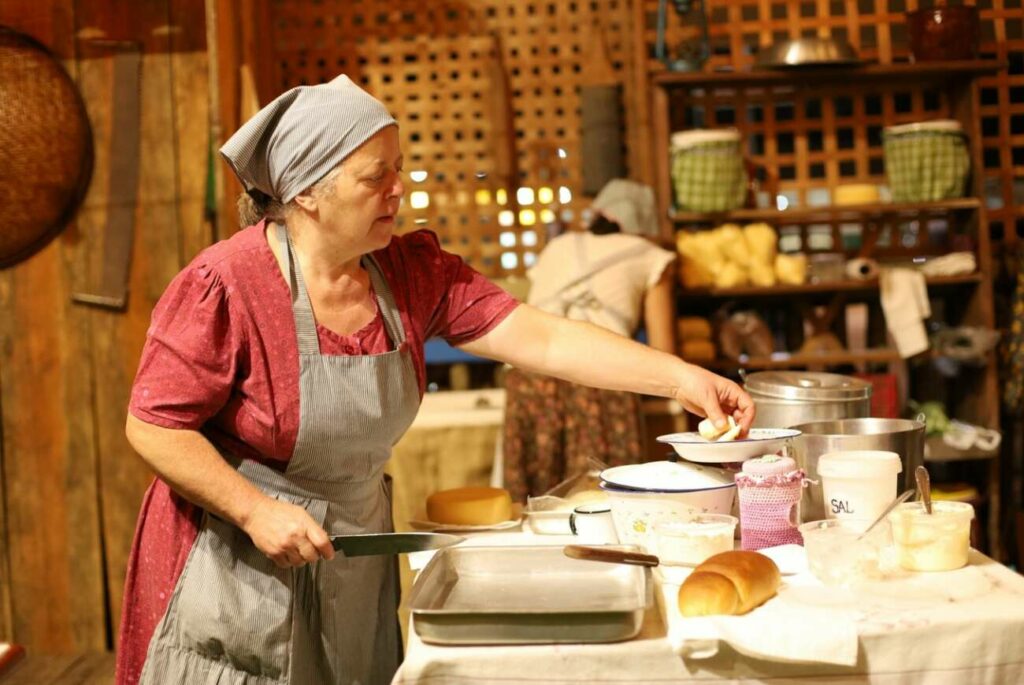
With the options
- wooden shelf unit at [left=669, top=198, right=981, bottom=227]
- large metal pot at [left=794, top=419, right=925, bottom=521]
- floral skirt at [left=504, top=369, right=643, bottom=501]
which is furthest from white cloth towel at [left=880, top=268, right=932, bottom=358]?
large metal pot at [left=794, top=419, right=925, bottom=521]

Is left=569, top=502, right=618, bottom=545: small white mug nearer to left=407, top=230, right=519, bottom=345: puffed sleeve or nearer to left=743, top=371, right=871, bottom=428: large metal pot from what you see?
left=407, top=230, right=519, bottom=345: puffed sleeve

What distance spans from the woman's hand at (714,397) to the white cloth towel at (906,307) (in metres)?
2.63

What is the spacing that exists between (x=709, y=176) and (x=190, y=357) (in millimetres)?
3007

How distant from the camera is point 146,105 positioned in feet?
14.1

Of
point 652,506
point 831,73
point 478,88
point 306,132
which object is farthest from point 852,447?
point 478,88

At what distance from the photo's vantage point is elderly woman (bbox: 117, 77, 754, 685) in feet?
6.35

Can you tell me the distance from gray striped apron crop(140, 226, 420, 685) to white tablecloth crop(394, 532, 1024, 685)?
47 centimetres

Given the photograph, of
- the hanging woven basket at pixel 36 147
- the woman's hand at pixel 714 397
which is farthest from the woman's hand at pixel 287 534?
the hanging woven basket at pixel 36 147

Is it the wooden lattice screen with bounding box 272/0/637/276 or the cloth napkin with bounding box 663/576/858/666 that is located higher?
the wooden lattice screen with bounding box 272/0/637/276

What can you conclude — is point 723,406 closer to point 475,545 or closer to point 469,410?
point 475,545

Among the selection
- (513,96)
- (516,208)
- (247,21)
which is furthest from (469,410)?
(247,21)

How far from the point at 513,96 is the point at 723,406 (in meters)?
3.15

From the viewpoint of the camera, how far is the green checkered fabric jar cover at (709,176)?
4516mm

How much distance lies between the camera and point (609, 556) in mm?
1737
